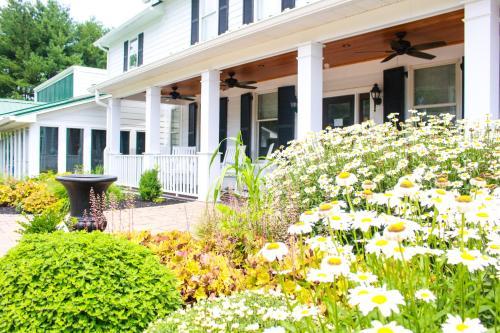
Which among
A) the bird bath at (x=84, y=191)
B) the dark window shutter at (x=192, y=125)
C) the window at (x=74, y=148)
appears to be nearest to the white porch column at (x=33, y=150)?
the window at (x=74, y=148)

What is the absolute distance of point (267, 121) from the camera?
36.2 ft

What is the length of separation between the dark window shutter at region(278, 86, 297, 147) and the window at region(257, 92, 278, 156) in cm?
70

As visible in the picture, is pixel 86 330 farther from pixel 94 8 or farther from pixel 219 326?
pixel 94 8

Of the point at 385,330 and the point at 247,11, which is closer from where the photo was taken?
the point at 385,330

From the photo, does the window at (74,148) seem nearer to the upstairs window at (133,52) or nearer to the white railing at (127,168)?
the white railing at (127,168)

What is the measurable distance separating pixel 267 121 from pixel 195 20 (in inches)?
135

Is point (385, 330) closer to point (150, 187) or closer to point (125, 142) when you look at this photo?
point (150, 187)

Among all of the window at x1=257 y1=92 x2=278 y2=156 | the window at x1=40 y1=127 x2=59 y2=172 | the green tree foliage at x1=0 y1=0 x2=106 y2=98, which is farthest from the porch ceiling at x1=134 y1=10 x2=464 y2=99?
the green tree foliage at x1=0 y1=0 x2=106 y2=98

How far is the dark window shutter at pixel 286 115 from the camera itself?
389 inches

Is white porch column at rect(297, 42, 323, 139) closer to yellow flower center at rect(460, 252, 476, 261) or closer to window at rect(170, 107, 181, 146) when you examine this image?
yellow flower center at rect(460, 252, 476, 261)

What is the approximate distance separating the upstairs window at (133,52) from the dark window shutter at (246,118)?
475 cm

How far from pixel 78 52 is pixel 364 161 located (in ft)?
106

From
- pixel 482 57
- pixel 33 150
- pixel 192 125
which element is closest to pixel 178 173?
pixel 192 125

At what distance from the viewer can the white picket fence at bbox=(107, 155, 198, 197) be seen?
9.27 meters
